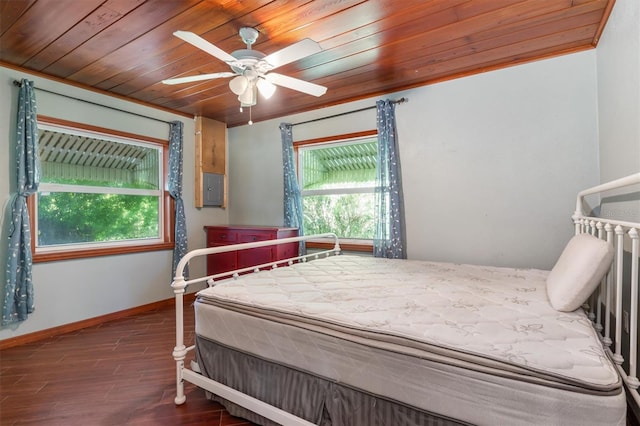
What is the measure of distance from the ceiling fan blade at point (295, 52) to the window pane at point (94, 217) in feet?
8.30

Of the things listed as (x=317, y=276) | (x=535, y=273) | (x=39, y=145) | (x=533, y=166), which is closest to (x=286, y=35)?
(x=317, y=276)

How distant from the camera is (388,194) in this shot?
117 inches

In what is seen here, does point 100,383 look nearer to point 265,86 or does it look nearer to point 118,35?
point 265,86

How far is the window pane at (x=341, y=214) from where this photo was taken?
3338 mm

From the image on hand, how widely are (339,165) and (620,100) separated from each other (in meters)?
2.34

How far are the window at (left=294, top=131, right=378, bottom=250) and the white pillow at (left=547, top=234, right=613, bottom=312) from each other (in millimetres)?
1963

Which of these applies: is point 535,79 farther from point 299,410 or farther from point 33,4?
point 33,4

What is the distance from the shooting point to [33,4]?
175 centimetres

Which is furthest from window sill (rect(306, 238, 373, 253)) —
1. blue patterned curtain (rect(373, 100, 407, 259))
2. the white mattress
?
the white mattress

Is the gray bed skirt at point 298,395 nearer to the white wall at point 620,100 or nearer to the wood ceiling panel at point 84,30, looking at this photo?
the white wall at point 620,100

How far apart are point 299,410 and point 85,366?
1.80 meters

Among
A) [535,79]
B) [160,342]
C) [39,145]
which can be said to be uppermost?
[535,79]

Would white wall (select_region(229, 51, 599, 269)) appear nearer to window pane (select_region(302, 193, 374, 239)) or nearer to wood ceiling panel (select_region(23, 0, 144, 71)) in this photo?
window pane (select_region(302, 193, 374, 239))

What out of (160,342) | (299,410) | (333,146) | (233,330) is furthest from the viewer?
(333,146)
